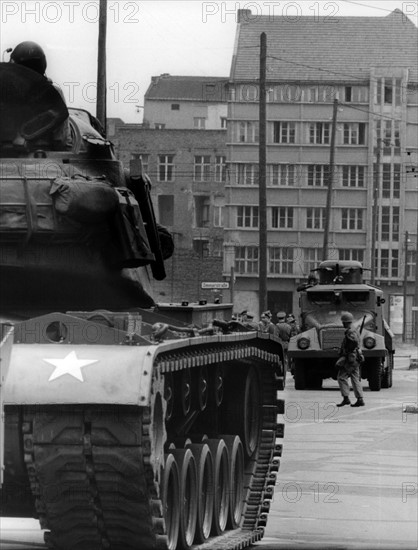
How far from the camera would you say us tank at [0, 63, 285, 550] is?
8.34 metres

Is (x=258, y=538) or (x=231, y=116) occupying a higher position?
(x=231, y=116)

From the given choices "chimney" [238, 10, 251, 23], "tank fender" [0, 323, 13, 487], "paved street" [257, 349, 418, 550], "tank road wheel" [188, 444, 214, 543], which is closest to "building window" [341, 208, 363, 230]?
"chimney" [238, 10, 251, 23]

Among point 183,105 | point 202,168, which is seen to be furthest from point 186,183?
point 183,105

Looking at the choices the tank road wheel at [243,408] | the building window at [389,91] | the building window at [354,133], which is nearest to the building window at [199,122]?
the building window at [354,133]

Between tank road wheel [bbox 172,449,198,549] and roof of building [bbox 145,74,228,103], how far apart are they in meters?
76.4

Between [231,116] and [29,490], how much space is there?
71.5 metres

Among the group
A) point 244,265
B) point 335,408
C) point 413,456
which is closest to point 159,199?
point 244,265

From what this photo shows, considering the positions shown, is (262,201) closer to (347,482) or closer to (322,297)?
(322,297)

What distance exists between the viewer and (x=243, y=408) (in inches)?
488

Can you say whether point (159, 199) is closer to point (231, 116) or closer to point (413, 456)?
point (231, 116)

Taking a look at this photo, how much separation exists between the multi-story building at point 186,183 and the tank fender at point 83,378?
64132 millimetres

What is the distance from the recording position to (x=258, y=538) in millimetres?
11094

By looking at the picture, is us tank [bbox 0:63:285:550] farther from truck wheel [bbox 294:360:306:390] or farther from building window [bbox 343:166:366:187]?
building window [bbox 343:166:366:187]

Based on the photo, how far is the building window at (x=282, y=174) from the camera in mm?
80312
